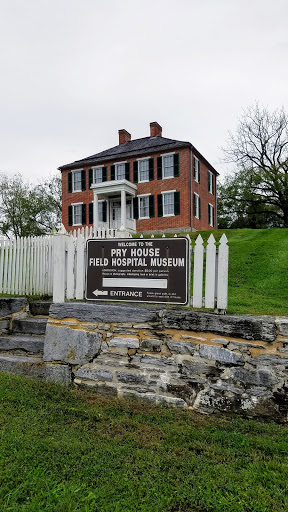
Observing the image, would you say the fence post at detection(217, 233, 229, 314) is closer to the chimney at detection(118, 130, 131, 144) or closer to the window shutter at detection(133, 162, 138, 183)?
the window shutter at detection(133, 162, 138, 183)

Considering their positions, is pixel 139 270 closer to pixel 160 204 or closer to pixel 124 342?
pixel 124 342

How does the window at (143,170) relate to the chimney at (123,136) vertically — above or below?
below

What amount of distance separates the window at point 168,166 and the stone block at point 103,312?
58.6ft

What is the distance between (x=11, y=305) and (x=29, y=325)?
559mm

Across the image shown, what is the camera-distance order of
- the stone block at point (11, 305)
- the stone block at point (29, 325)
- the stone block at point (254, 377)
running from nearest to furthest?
the stone block at point (254, 377) → the stone block at point (29, 325) → the stone block at point (11, 305)

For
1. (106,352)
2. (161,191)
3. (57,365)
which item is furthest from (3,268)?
(161,191)

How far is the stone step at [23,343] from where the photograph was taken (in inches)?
206

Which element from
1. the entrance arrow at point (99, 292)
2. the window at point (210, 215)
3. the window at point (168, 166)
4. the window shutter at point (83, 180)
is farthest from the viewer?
the window at point (210, 215)

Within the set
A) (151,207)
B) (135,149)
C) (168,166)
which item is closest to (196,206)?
(151,207)

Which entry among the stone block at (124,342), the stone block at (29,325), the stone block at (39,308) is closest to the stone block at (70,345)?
the stone block at (124,342)

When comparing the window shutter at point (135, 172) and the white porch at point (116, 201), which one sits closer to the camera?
the white porch at point (116, 201)

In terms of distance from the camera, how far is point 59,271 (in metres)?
4.79

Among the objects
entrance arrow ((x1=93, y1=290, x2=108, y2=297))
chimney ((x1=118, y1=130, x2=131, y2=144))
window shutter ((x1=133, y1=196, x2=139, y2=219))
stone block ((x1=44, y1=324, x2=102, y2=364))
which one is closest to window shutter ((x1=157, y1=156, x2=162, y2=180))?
window shutter ((x1=133, y1=196, x2=139, y2=219))

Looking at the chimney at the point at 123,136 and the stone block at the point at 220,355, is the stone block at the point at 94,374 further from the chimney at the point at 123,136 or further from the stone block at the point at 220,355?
the chimney at the point at 123,136
